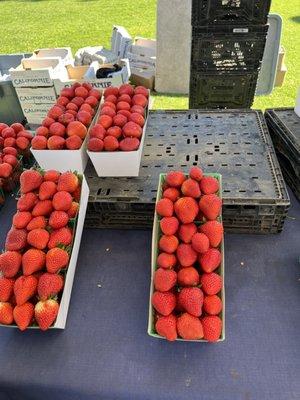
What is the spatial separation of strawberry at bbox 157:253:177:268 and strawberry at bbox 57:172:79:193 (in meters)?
0.42

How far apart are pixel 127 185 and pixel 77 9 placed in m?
7.86

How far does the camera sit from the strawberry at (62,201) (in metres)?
1.12

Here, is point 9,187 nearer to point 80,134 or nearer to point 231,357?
point 80,134

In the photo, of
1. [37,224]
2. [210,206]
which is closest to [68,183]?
[37,224]

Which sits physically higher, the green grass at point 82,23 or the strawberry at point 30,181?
the strawberry at point 30,181

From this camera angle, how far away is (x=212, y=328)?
895 millimetres

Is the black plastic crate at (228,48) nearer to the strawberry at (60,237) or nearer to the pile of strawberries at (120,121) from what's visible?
the pile of strawberries at (120,121)

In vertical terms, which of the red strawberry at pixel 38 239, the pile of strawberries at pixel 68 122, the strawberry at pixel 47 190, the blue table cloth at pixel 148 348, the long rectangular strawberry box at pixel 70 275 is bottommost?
the blue table cloth at pixel 148 348

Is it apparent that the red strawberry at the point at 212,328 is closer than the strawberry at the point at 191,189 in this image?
Yes

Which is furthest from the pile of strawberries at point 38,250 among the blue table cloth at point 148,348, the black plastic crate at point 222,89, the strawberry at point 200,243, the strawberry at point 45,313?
the black plastic crate at point 222,89

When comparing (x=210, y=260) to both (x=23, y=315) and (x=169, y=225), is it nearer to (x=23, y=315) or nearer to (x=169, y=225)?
(x=169, y=225)

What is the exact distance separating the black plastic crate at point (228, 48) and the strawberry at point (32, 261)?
5.13 ft

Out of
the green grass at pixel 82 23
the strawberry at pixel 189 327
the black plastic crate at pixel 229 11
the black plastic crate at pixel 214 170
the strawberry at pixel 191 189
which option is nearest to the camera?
the strawberry at pixel 189 327

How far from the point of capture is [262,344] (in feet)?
3.27
